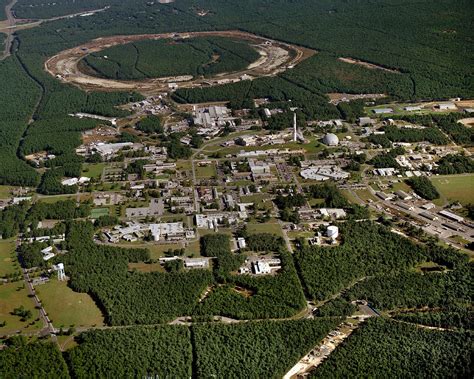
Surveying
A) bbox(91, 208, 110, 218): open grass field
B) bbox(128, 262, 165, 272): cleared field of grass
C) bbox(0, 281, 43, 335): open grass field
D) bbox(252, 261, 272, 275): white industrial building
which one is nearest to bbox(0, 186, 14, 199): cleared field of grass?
bbox(91, 208, 110, 218): open grass field

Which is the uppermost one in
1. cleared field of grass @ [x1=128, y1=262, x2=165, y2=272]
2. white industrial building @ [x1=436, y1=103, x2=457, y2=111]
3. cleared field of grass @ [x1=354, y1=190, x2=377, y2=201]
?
white industrial building @ [x1=436, y1=103, x2=457, y2=111]

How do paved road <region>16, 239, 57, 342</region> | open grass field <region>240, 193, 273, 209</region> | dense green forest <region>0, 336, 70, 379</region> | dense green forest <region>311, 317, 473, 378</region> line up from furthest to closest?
open grass field <region>240, 193, 273, 209</region> < paved road <region>16, 239, 57, 342</region> < dense green forest <region>0, 336, 70, 379</region> < dense green forest <region>311, 317, 473, 378</region>

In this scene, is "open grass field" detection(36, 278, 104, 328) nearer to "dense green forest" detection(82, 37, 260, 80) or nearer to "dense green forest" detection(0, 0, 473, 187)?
"dense green forest" detection(0, 0, 473, 187)

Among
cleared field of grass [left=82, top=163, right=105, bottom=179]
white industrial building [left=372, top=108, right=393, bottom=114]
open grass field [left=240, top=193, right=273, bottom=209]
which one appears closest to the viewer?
open grass field [left=240, top=193, right=273, bottom=209]

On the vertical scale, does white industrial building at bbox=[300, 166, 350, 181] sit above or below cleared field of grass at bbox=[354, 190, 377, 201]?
above

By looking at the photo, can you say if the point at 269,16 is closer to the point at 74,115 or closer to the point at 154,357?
the point at 74,115

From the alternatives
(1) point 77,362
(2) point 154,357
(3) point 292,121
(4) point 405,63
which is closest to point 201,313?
(2) point 154,357

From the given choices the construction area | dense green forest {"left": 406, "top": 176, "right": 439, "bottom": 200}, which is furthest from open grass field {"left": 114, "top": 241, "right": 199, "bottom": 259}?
the construction area

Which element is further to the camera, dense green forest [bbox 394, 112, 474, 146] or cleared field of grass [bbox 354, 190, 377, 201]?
dense green forest [bbox 394, 112, 474, 146]
